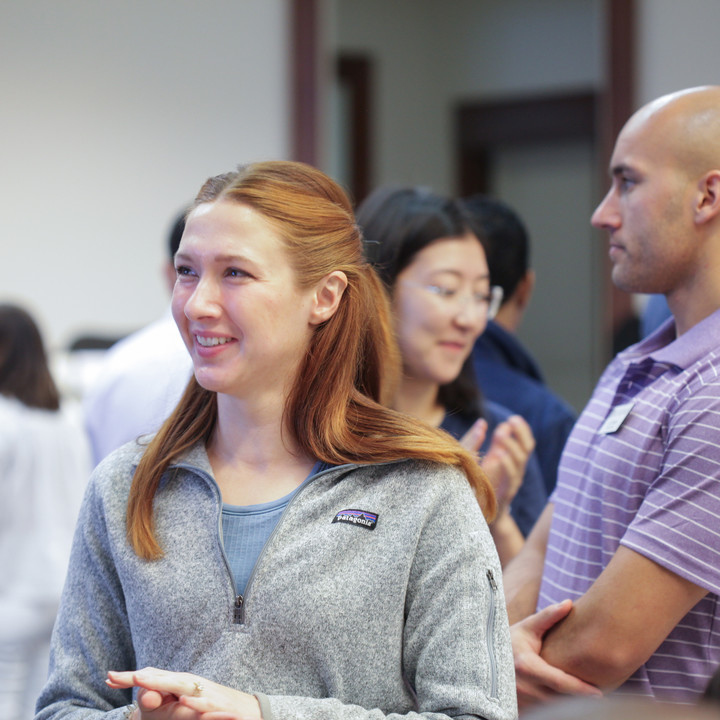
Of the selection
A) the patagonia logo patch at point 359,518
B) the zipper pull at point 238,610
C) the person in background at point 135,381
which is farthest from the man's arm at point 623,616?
the person in background at point 135,381

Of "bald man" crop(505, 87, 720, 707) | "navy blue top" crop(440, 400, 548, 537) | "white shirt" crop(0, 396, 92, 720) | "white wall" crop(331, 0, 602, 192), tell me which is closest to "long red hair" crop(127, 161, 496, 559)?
"bald man" crop(505, 87, 720, 707)

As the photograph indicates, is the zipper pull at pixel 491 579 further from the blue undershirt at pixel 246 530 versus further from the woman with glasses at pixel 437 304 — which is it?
the woman with glasses at pixel 437 304

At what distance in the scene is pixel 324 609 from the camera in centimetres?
127

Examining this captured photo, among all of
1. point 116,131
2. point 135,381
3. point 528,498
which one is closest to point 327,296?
point 528,498

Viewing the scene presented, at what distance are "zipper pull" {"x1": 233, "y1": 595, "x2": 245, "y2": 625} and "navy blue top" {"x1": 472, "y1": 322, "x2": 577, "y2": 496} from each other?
4.02ft

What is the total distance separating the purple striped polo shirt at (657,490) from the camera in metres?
1.44

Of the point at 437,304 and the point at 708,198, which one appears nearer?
the point at 708,198

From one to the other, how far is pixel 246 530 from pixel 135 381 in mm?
1119

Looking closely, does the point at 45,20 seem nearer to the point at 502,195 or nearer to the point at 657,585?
the point at 502,195

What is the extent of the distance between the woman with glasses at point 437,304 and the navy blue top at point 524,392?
5.5 inches

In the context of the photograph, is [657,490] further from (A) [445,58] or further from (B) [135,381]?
(A) [445,58]

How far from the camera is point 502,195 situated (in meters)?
Answer: 6.32

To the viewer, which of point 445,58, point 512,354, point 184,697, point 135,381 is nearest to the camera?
point 184,697

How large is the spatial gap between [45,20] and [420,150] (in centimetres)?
250
